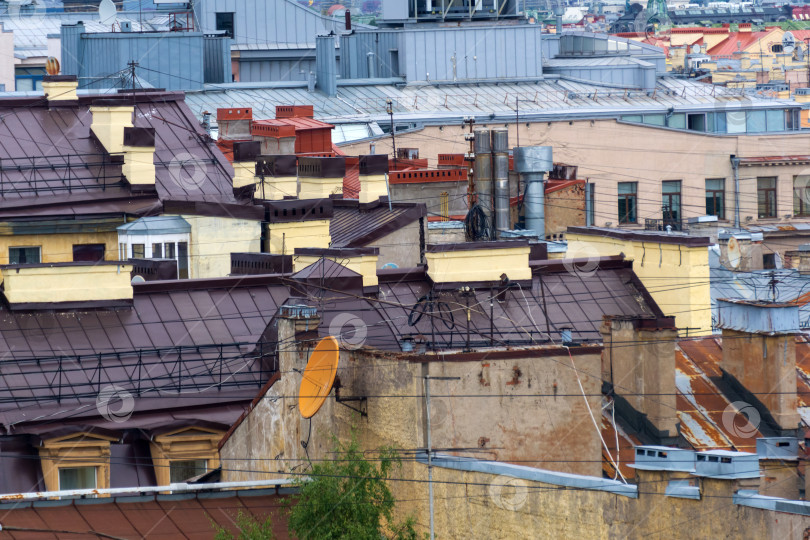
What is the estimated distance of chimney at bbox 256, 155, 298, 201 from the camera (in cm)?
4262

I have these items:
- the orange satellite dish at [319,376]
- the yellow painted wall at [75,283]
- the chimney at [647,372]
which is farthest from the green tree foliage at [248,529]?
the yellow painted wall at [75,283]

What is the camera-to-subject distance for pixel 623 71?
9262 centimetres

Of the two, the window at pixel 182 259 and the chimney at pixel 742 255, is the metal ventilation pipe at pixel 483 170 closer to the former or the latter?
the chimney at pixel 742 255

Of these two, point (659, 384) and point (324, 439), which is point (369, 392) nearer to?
point (324, 439)

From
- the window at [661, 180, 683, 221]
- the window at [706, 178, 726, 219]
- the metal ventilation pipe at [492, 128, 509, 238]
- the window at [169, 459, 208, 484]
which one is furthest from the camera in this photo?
the window at [706, 178, 726, 219]

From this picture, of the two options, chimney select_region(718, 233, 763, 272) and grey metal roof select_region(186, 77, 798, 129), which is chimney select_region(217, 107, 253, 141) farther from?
grey metal roof select_region(186, 77, 798, 129)

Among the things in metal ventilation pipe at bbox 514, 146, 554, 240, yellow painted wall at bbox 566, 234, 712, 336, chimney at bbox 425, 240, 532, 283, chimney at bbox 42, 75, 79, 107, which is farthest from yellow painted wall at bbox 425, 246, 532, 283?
metal ventilation pipe at bbox 514, 146, 554, 240

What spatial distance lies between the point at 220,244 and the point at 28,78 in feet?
213

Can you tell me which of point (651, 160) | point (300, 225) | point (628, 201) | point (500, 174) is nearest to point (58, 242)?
point (300, 225)

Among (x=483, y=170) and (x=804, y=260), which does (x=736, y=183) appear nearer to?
(x=483, y=170)

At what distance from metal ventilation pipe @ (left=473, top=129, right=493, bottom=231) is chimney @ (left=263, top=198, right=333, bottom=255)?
886 cm

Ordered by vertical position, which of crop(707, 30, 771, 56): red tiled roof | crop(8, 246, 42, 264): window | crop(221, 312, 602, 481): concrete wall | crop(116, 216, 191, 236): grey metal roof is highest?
crop(707, 30, 771, 56): red tiled roof

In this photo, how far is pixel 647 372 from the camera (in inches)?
1047

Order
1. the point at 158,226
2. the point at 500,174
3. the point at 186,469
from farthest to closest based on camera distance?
1. the point at 500,174
2. the point at 158,226
3. the point at 186,469
